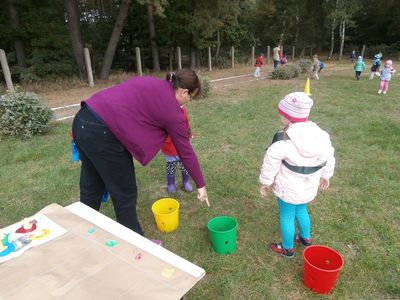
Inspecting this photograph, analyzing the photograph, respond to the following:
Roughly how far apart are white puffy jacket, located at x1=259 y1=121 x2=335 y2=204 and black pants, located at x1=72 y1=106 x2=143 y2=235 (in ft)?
3.34

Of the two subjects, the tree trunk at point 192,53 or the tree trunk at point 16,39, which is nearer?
the tree trunk at point 16,39

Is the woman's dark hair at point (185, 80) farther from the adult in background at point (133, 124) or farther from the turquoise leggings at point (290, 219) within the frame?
the turquoise leggings at point (290, 219)

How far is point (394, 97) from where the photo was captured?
8.95m

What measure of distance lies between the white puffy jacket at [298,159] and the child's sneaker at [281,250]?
0.55 m

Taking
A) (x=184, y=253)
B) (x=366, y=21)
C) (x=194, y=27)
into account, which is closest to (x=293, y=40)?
(x=366, y=21)

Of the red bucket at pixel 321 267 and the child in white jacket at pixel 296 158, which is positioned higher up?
the child in white jacket at pixel 296 158

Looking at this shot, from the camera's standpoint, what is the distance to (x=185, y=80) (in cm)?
209

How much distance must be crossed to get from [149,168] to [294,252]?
2.42 metres

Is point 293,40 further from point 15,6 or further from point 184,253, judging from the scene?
point 184,253

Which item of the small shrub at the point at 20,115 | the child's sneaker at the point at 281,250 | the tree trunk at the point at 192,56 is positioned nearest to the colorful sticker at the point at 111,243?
the child's sneaker at the point at 281,250

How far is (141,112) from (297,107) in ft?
3.53

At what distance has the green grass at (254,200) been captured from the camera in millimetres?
2498

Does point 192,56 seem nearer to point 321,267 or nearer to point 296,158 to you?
point 296,158

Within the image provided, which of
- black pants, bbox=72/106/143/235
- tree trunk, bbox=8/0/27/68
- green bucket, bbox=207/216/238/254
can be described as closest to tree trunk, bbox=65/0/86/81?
tree trunk, bbox=8/0/27/68
